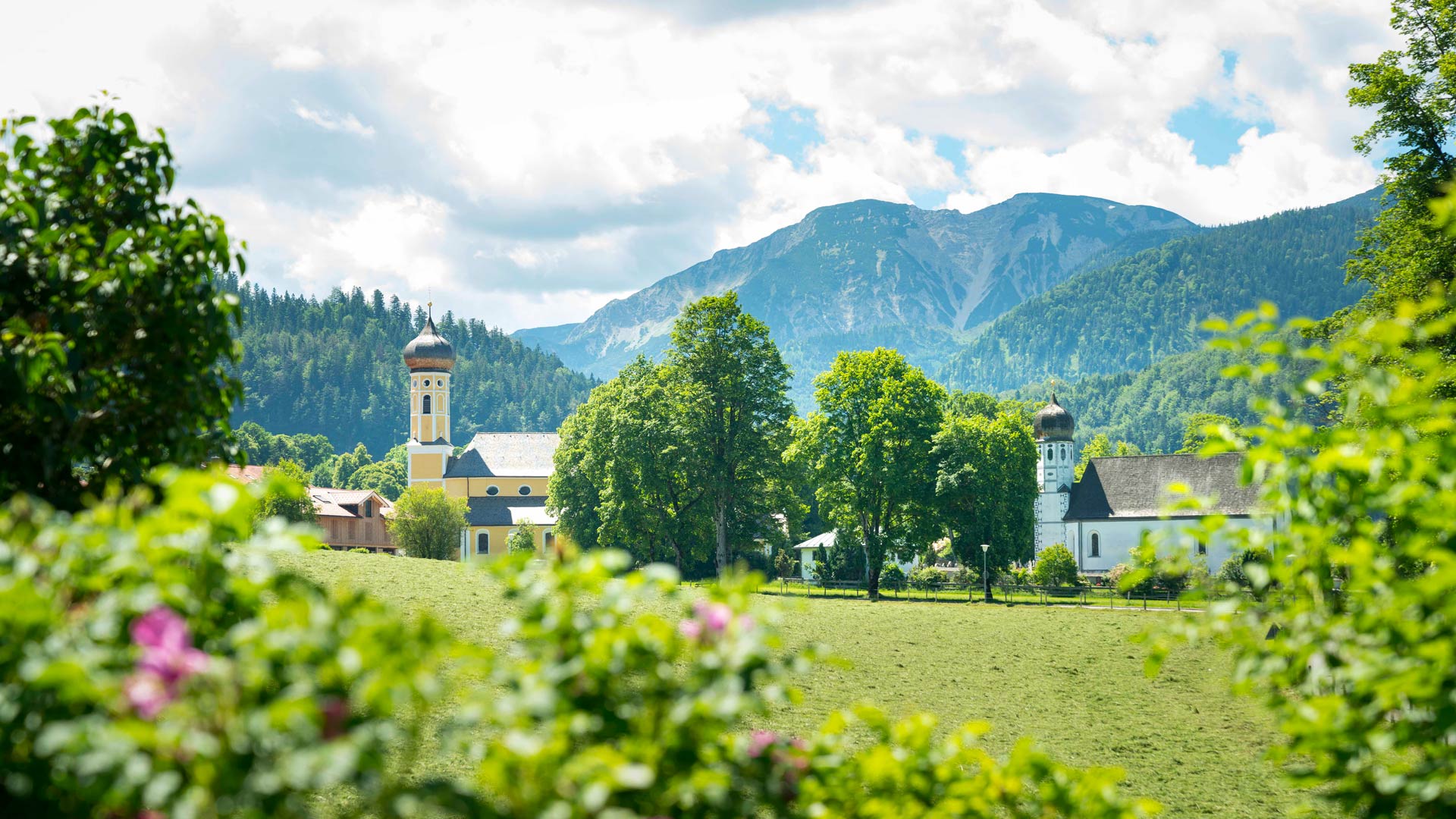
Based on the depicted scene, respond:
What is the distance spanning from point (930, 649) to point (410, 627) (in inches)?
1018

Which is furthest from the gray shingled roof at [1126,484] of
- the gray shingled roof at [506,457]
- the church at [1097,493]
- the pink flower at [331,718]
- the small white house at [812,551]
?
the pink flower at [331,718]

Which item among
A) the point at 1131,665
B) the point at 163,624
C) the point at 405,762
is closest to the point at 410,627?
the point at 405,762

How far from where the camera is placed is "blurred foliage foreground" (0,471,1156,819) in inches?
100

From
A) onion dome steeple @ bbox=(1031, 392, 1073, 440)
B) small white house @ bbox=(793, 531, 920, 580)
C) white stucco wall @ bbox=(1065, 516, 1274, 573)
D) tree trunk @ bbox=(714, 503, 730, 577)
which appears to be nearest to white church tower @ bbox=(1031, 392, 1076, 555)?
onion dome steeple @ bbox=(1031, 392, 1073, 440)

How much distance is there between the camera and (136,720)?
256 cm

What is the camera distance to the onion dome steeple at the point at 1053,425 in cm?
7981

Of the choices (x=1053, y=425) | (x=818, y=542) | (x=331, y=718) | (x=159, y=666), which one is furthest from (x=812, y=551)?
(x=159, y=666)

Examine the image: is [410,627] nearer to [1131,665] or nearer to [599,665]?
[599,665]

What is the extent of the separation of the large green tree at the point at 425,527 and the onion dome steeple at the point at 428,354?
3989 centimetres

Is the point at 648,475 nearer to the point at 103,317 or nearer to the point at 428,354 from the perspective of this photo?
the point at 103,317

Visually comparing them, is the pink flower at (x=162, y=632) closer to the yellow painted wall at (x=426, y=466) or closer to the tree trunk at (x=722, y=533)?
the tree trunk at (x=722, y=533)

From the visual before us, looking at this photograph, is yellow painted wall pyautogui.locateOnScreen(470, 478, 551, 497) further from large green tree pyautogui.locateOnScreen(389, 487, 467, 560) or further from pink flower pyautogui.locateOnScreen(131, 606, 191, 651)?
pink flower pyautogui.locateOnScreen(131, 606, 191, 651)

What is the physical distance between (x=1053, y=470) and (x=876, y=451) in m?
33.6

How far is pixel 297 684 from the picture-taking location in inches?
104
